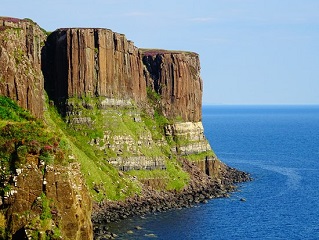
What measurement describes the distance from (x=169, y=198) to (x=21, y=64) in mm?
45762

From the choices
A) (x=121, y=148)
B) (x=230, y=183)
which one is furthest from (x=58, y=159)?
(x=230, y=183)

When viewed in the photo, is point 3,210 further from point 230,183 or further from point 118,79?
point 230,183

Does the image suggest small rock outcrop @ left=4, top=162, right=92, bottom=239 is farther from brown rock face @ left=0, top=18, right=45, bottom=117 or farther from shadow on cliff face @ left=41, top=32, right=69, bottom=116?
shadow on cliff face @ left=41, top=32, right=69, bottom=116

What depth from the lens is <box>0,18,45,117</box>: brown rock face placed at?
397ft

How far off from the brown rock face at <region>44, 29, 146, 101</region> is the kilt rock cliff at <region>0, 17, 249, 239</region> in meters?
0.24

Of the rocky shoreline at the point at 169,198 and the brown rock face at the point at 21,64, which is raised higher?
the brown rock face at the point at 21,64

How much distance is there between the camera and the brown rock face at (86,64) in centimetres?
16025

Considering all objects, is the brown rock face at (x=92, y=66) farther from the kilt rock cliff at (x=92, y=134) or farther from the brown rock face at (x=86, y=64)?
the kilt rock cliff at (x=92, y=134)

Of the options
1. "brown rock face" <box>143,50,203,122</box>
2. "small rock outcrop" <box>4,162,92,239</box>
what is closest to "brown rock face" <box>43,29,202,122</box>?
"brown rock face" <box>143,50,203,122</box>

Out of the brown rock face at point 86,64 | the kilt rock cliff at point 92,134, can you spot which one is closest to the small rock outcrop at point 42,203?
the kilt rock cliff at point 92,134

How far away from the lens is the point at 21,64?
424ft

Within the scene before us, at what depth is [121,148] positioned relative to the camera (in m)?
156

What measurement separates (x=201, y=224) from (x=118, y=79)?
51639 mm

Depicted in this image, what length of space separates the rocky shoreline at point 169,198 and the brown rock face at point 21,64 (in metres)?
23.3
